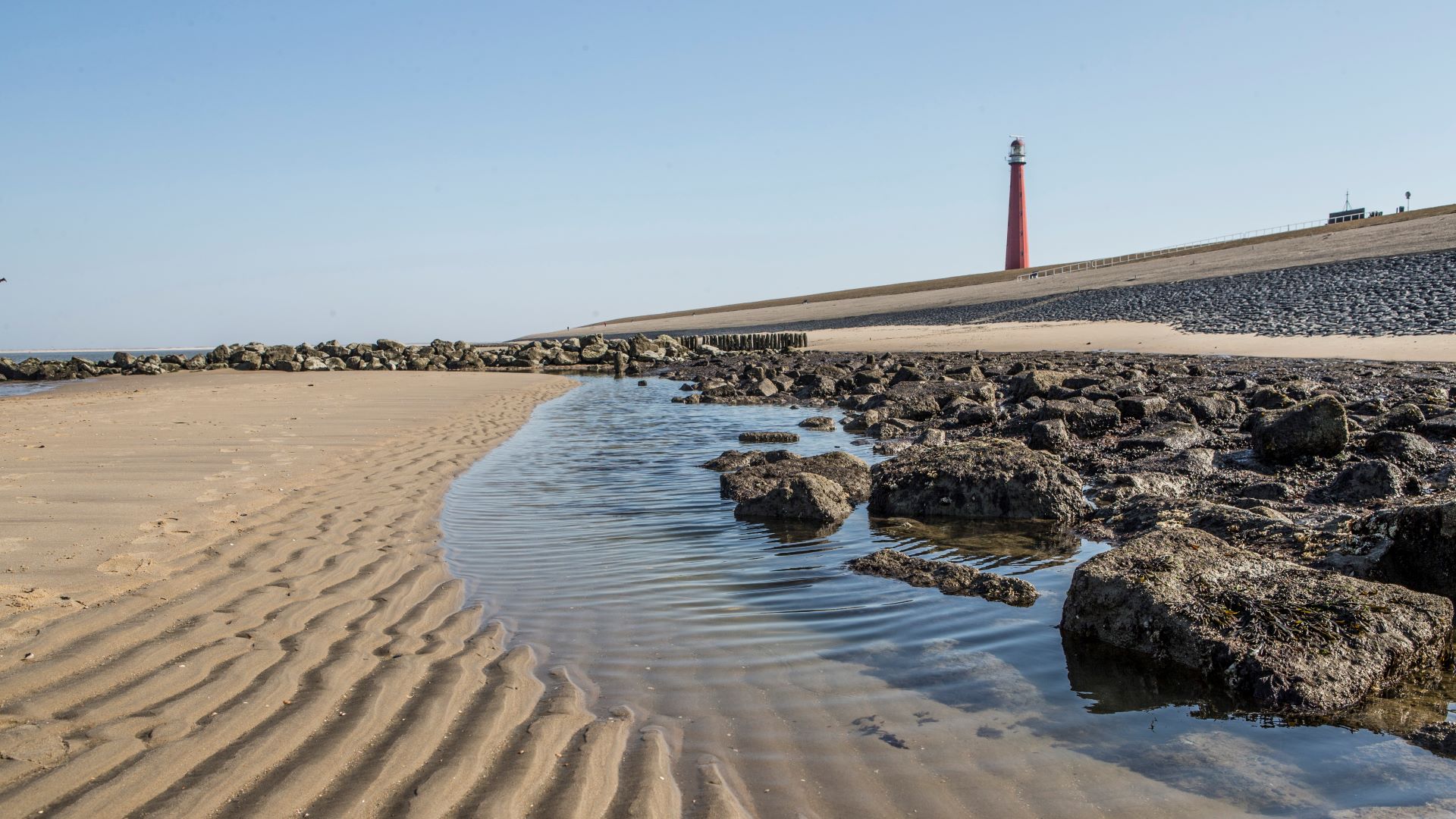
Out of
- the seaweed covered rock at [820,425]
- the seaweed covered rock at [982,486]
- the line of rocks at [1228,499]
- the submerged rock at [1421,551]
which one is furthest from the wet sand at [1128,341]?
the submerged rock at [1421,551]

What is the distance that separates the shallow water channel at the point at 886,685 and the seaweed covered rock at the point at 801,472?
0.75 meters

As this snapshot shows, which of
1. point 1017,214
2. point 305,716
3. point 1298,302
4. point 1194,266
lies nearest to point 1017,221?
point 1017,214

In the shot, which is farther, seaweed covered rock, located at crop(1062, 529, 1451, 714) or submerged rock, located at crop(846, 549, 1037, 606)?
submerged rock, located at crop(846, 549, 1037, 606)

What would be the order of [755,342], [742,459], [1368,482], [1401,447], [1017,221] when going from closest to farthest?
1. [1368,482]
2. [1401,447]
3. [742,459]
4. [755,342]
5. [1017,221]

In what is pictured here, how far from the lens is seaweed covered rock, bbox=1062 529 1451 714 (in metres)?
3.90

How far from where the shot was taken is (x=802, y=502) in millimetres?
7746

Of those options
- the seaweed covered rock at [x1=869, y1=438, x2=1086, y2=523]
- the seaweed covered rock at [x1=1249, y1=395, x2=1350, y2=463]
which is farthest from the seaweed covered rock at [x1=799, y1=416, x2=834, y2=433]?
the seaweed covered rock at [x1=1249, y1=395, x2=1350, y2=463]

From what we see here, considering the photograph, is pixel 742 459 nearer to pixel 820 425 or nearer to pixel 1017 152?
pixel 820 425

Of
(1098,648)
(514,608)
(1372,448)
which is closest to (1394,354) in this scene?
(1372,448)

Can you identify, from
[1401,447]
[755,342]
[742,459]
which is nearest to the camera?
[1401,447]

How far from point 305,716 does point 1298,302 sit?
30463mm

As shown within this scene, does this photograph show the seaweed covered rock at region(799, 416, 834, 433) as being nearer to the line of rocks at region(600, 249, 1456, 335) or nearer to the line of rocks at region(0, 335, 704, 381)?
the line of rocks at region(600, 249, 1456, 335)

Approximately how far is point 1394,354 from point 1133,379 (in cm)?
697

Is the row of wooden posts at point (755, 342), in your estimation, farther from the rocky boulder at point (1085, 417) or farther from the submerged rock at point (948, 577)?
the submerged rock at point (948, 577)
